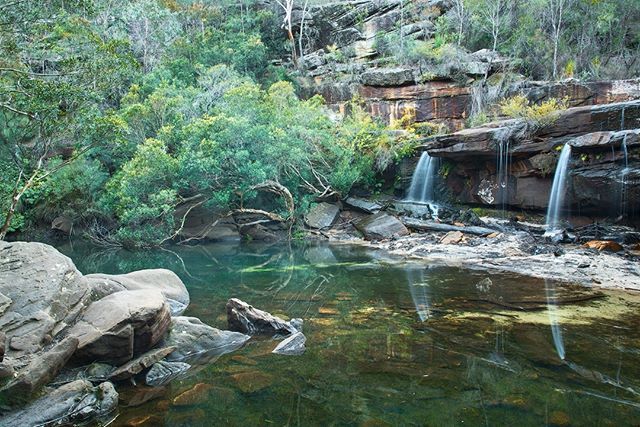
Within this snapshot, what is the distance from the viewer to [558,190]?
14859mm

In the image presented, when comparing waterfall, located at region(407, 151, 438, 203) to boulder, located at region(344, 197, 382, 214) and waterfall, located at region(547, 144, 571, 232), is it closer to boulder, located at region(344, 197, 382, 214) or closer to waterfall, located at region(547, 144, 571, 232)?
boulder, located at region(344, 197, 382, 214)

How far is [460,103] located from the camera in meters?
24.8

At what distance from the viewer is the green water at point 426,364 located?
4.23 metres

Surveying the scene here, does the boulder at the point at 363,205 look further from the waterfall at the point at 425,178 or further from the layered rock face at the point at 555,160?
the layered rock face at the point at 555,160

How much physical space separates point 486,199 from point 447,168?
2.43 meters

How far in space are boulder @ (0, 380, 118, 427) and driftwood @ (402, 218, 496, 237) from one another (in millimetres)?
13249

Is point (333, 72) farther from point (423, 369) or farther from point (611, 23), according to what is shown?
point (423, 369)

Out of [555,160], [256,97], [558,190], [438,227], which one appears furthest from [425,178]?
[256,97]

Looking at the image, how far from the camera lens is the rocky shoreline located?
169 inches

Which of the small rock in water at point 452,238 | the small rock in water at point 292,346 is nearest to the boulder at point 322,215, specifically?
the small rock in water at point 452,238

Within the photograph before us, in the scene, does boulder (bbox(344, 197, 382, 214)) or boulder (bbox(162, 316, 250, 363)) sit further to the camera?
boulder (bbox(344, 197, 382, 214))

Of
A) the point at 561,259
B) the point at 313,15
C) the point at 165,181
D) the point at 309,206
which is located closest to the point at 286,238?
the point at 309,206

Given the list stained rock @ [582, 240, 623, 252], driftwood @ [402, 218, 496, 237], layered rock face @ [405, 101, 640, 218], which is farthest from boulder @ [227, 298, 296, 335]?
layered rock face @ [405, 101, 640, 218]

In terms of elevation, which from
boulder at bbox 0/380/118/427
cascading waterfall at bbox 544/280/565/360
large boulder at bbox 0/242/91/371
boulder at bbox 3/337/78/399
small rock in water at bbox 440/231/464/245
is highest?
large boulder at bbox 0/242/91/371
